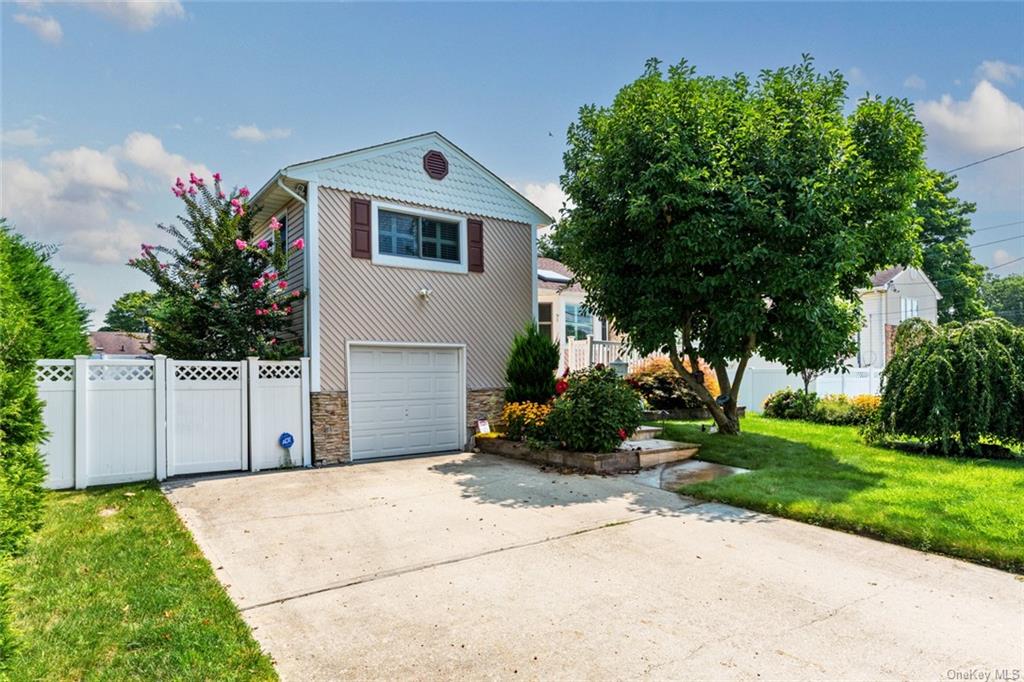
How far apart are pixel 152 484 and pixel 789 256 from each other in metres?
9.41

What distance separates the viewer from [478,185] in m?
11.0

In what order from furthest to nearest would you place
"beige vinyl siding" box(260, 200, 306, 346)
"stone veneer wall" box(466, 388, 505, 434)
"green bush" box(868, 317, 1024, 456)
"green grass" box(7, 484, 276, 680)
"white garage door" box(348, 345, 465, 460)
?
1. "stone veneer wall" box(466, 388, 505, 434)
2. "white garage door" box(348, 345, 465, 460)
3. "beige vinyl siding" box(260, 200, 306, 346)
4. "green bush" box(868, 317, 1024, 456)
5. "green grass" box(7, 484, 276, 680)

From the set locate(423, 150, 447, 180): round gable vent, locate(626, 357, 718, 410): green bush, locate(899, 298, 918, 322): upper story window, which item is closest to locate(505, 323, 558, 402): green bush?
locate(423, 150, 447, 180): round gable vent

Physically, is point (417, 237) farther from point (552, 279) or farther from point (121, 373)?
point (552, 279)

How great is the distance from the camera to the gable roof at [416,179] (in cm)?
937

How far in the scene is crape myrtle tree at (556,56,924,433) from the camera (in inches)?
308

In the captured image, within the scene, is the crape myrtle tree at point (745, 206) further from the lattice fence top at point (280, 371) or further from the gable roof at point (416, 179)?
the lattice fence top at point (280, 371)

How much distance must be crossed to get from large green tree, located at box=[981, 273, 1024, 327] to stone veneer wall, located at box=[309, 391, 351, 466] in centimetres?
6591

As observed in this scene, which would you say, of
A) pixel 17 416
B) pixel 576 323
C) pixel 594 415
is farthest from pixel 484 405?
pixel 576 323

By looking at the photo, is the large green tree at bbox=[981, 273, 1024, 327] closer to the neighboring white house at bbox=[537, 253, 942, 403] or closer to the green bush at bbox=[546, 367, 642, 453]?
the neighboring white house at bbox=[537, 253, 942, 403]

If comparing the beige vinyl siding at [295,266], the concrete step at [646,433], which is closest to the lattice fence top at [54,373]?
the beige vinyl siding at [295,266]

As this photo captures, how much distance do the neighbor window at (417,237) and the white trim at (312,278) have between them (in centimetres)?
114

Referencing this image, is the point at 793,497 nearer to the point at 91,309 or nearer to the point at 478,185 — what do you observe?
the point at 478,185

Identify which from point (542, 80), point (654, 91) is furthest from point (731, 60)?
point (542, 80)
